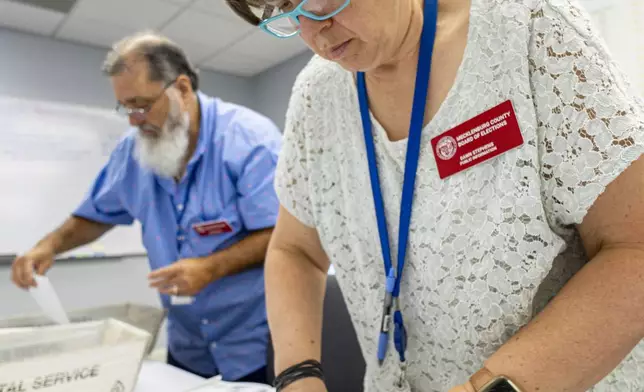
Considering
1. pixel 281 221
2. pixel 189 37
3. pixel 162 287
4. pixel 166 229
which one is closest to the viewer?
pixel 281 221

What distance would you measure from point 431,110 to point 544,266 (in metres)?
0.26

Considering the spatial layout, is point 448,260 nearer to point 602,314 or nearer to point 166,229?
point 602,314

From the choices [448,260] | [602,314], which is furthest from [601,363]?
[448,260]

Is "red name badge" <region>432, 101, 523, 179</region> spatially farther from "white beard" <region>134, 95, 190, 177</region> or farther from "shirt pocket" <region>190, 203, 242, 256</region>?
"white beard" <region>134, 95, 190, 177</region>

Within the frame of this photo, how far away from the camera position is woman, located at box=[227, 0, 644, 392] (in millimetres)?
520

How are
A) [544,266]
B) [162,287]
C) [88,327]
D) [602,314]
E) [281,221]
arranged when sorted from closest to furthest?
1. [602,314]
2. [544,266]
3. [281,221]
4. [88,327]
5. [162,287]

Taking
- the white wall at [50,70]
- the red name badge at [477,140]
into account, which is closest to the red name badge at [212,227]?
the red name badge at [477,140]

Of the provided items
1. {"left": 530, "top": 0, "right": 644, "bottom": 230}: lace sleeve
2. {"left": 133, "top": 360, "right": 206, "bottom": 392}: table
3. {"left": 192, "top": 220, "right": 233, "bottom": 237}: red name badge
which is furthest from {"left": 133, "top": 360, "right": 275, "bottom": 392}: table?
{"left": 530, "top": 0, "right": 644, "bottom": 230}: lace sleeve

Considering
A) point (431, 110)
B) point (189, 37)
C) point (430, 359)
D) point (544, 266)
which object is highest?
point (189, 37)

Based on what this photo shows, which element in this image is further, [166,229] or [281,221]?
Result: [166,229]

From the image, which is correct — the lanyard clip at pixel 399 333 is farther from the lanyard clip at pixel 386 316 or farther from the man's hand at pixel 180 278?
the man's hand at pixel 180 278

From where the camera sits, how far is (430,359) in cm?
74

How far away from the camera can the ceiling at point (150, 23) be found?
122 inches

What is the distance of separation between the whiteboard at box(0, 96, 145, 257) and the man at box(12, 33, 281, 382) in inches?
63.7
